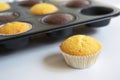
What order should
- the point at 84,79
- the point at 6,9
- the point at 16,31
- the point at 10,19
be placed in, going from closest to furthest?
the point at 84,79 < the point at 16,31 < the point at 10,19 < the point at 6,9

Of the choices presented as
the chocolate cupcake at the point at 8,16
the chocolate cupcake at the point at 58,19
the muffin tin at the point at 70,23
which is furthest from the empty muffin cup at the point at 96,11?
the chocolate cupcake at the point at 8,16

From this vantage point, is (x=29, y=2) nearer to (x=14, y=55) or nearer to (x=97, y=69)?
(x=14, y=55)

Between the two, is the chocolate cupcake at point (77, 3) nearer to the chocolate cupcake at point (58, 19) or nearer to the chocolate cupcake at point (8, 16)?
the chocolate cupcake at point (58, 19)

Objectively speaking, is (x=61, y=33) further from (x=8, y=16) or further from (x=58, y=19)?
(x=8, y=16)

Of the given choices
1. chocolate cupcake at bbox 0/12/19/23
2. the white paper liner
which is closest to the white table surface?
the white paper liner

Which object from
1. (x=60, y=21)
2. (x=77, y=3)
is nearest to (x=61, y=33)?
(x=60, y=21)

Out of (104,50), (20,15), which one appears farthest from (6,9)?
(104,50)
